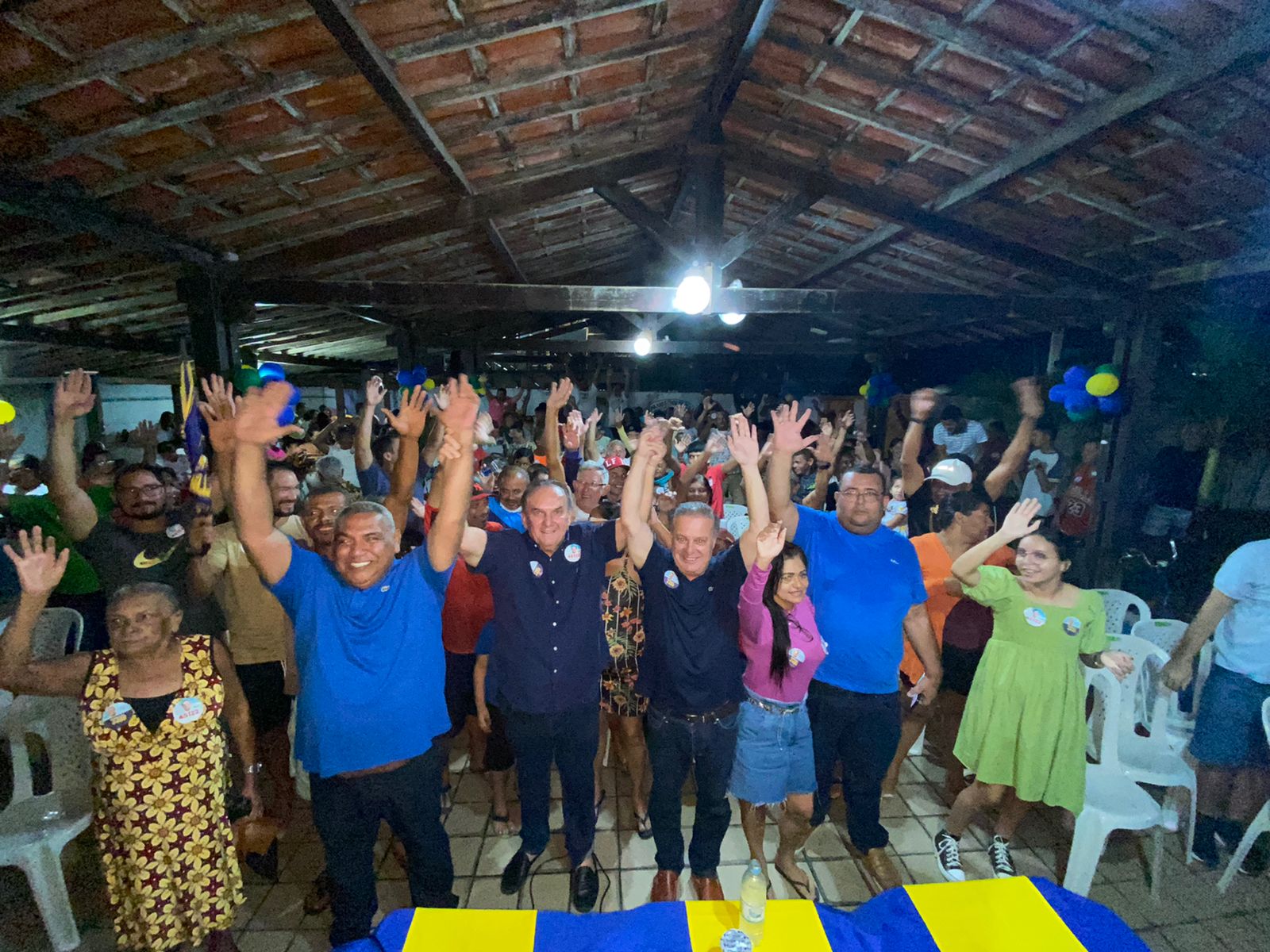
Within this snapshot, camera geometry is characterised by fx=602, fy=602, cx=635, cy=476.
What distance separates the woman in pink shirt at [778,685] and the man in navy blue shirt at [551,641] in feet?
2.13

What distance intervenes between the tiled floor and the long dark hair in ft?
3.79

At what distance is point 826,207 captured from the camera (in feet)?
21.0

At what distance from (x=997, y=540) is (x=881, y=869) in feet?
5.44

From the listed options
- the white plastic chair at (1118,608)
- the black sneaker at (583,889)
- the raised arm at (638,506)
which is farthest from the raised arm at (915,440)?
the black sneaker at (583,889)

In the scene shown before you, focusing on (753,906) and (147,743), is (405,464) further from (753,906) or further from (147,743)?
(753,906)

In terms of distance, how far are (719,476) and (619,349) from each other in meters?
7.82

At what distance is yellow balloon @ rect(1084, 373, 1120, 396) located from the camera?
5590mm

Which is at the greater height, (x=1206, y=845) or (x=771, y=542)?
(x=771, y=542)

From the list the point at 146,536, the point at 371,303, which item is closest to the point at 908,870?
the point at 146,536

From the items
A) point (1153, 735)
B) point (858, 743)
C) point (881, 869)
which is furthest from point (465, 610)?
point (1153, 735)

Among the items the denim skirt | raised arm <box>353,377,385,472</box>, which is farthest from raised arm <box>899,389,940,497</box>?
raised arm <box>353,377,385,472</box>

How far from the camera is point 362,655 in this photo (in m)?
2.19

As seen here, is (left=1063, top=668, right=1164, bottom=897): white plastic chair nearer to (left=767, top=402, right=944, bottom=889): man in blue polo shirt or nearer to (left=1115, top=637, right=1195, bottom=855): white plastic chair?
(left=1115, top=637, right=1195, bottom=855): white plastic chair

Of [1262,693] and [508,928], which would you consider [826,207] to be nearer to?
[1262,693]
